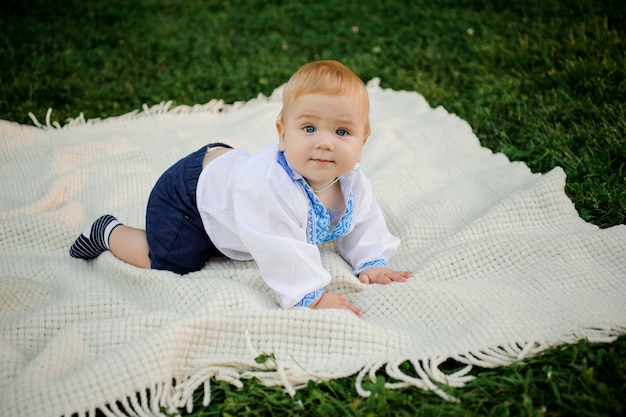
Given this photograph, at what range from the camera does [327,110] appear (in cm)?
200

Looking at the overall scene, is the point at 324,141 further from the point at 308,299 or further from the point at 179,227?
the point at 179,227

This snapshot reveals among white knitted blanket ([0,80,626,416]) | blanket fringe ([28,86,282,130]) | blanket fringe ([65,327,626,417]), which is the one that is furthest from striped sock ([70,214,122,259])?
blanket fringe ([28,86,282,130])

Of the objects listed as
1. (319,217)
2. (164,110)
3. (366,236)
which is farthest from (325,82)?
(164,110)

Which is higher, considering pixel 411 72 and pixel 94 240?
pixel 411 72

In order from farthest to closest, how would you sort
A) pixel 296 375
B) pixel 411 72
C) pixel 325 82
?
pixel 411 72 → pixel 325 82 → pixel 296 375

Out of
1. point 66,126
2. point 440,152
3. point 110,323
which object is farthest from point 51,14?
point 110,323

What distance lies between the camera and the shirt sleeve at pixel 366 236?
2412 millimetres

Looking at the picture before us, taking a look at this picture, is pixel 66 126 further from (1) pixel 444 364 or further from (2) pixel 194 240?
(1) pixel 444 364

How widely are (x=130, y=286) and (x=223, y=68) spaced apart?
278cm

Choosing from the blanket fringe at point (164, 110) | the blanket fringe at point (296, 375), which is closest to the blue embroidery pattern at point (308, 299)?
the blanket fringe at point (296, 375)

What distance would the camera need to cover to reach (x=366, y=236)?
8.00 ft

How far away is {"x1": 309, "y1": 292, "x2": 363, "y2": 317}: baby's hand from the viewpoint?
7.02ft

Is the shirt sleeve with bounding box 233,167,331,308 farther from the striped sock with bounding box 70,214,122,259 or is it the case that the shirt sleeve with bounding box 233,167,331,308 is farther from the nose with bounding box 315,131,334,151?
the striped sock with bounding box 70,214,122,259

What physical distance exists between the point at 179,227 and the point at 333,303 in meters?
0.70
